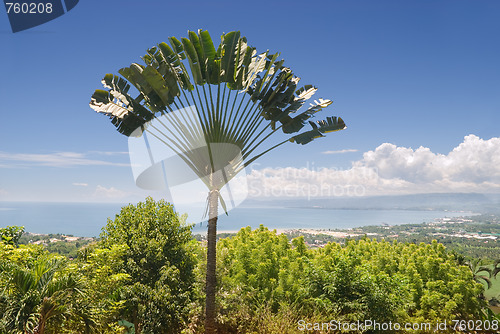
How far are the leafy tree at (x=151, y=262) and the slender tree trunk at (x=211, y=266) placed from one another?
1950 mm

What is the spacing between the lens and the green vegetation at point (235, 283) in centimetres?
700

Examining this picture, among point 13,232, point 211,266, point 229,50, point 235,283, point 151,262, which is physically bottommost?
point 235,283

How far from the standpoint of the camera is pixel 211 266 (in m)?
6.85

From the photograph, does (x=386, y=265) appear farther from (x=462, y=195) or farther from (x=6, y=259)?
(x=462, y=195)

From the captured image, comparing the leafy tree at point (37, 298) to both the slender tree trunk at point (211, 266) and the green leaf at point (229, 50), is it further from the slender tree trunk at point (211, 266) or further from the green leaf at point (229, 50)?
the green leaf at point (229, 50)

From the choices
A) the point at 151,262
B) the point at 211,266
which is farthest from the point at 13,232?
the point at 211,266

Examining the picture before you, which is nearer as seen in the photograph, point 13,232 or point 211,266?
point 211,266

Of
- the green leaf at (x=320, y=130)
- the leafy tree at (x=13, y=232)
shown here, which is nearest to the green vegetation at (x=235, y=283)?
the leafy tree at (x=13, y=232)

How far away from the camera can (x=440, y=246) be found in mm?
12250

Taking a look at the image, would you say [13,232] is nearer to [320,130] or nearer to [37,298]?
[37,298]

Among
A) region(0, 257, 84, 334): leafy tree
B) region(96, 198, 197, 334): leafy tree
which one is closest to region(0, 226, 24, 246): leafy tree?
region(96, 198, 197, 334): leafy tree

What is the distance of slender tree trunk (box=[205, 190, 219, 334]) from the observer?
672 centimetres

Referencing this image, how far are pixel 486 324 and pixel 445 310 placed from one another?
4.97 feet

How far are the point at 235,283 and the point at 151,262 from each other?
2606mm
